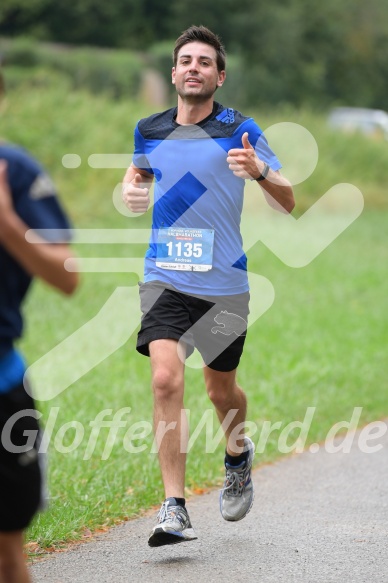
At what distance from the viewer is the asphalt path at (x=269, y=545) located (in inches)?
202

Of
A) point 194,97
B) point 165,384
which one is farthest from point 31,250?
point 194,97

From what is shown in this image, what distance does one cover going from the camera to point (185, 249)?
18.4 feet

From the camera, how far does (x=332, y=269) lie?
19734 millimetres

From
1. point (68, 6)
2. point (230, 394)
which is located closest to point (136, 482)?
point (230, 394)

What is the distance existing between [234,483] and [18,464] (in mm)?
2591

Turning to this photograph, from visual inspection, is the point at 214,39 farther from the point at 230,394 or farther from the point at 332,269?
the point at 332,269

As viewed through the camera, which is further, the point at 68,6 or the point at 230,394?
the point at 68,6

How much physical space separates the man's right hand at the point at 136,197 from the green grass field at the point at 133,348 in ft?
5.27

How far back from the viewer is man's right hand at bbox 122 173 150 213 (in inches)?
220

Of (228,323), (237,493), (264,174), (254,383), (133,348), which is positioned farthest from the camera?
(133,348)

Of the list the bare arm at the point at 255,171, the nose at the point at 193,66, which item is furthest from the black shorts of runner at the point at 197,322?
the nose at the point at 193,66

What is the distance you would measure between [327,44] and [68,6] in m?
16.1

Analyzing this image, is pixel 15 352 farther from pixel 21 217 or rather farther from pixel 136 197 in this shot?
pixel 136 197

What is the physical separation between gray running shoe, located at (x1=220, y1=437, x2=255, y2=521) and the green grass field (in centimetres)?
63
